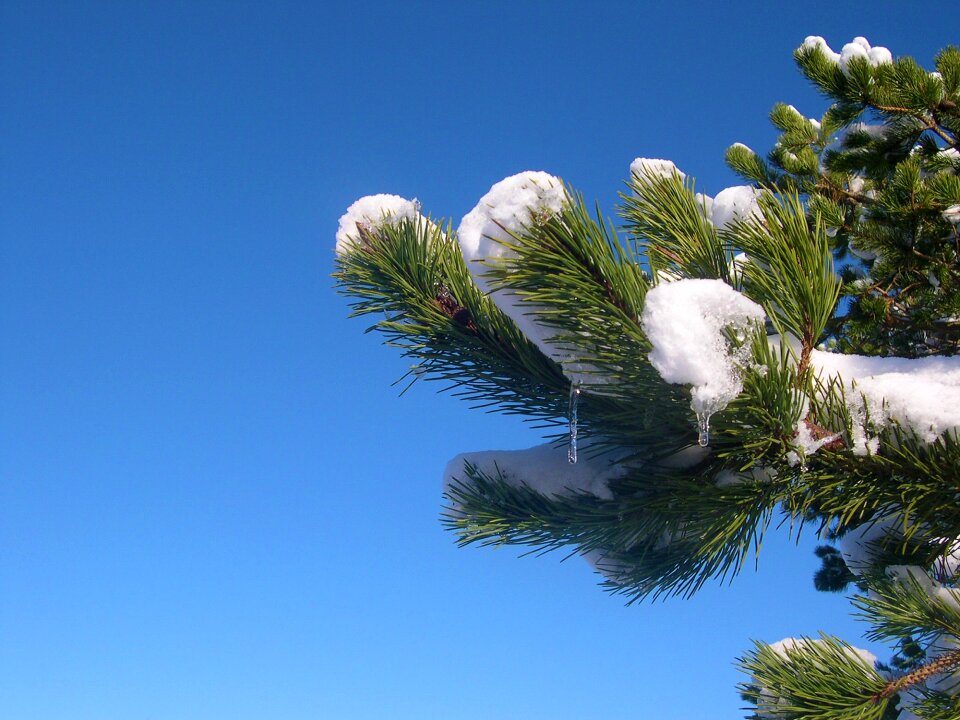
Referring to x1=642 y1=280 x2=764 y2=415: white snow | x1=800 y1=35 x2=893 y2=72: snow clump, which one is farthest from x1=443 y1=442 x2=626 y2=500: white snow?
x1=800 y1=35 x2=893 y2=72: snow clump

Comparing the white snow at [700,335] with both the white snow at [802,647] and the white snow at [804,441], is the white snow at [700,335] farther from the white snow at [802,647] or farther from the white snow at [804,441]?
the white snow at [802,647]

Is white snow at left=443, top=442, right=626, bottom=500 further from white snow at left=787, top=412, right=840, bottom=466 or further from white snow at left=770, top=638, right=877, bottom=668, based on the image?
white snow at left=770, top=638, right=877, bottom=668

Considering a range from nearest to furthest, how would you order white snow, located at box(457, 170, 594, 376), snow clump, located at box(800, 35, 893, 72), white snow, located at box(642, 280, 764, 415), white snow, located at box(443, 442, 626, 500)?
white snow, located at box(642, 280, 764, 415) < white snow, located at box(457, 170, 594, 376) < white snow, located at box(443, 442, 626, 500) < snow clump, located at box(800, 35, 893, 72)

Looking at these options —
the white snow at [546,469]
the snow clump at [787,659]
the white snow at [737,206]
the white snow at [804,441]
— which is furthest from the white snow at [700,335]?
the snow clump at [787,659]

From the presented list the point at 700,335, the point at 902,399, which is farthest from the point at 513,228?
the point at 902,399

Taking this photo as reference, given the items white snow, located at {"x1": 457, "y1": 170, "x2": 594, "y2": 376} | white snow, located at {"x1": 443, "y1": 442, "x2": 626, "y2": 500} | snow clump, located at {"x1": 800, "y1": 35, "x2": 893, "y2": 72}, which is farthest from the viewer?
snow clump, located at {"x1": 800, "y1": 35, "x2": 893, "y2": 72}

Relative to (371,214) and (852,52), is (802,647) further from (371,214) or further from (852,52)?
(852,52)

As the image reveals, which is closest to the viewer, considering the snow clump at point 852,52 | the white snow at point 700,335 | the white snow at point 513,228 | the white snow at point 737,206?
the white snow at point 700,335

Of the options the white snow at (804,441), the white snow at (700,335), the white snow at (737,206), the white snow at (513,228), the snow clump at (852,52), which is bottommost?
the white snow at (804,441)
